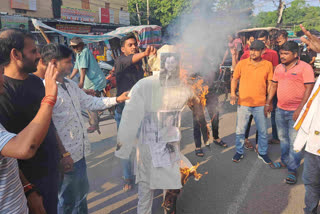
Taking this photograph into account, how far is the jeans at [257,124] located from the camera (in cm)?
415

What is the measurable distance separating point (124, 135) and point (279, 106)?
109 inches

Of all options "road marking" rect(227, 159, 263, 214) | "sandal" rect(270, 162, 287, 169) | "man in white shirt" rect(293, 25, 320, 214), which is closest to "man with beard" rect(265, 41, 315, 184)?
"sandal" rect(270, 162, 287, 169)

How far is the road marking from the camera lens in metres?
3.13

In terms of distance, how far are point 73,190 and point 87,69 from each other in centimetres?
336

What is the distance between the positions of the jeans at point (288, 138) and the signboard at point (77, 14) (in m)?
19.2

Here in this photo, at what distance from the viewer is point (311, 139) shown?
2.55 meters

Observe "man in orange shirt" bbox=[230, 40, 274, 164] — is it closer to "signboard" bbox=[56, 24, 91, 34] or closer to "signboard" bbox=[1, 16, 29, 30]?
"signboard" bbox=[1, 16, 29, 30]

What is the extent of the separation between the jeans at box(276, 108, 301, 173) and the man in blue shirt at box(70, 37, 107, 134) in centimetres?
378

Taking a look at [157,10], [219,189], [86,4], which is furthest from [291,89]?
[157,10]

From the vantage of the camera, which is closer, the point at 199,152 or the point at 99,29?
the point at 199,152

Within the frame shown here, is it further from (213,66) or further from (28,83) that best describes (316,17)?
(28,83)

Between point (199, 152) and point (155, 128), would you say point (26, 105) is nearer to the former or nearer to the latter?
point (155, 128)

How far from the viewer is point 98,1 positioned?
23703mm

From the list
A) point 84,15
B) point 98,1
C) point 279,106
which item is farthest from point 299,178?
point 98,1
